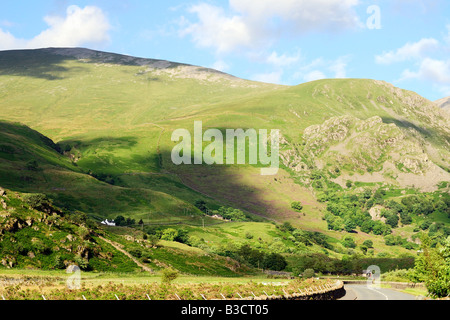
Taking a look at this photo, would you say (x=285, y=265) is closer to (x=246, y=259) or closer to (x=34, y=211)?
(x=246, y=259)

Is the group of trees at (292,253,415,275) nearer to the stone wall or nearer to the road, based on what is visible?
the road

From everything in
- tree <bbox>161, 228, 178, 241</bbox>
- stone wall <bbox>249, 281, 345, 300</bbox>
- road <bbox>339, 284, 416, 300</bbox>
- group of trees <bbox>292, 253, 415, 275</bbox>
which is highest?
stone wall <bbox>249, 281, 345, 300</bbox>

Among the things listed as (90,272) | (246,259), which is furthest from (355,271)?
(90,272)

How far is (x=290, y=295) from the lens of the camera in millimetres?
42375

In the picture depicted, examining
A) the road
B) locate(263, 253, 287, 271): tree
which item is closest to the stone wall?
the road

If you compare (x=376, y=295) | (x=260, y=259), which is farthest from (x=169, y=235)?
(x=376, y=295)

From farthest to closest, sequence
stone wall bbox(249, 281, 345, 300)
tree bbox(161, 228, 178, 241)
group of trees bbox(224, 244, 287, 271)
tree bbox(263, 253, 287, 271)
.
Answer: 1. tree bbox(161, 228, 178, 241)
2. tree bbox(263, 253, 287, 271)
3. group of trees bbox(224, 244, 287, 271)
4. stone wall bbox(249, 281, 345, 300)

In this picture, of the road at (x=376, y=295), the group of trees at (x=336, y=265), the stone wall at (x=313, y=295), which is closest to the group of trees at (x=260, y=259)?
the group of trees at (x=336, y=265)

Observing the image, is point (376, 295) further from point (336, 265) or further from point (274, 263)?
point (336, 265)

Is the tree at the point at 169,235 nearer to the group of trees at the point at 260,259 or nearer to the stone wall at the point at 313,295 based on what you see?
the group of trees at the point at 260,259

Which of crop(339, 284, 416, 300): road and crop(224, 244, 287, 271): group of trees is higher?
crop(339, 284, 416, 300): road

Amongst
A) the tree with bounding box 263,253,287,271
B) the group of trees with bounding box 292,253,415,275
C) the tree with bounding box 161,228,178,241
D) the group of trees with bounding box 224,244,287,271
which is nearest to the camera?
the group of trees with bounding box 292,253,415,275
